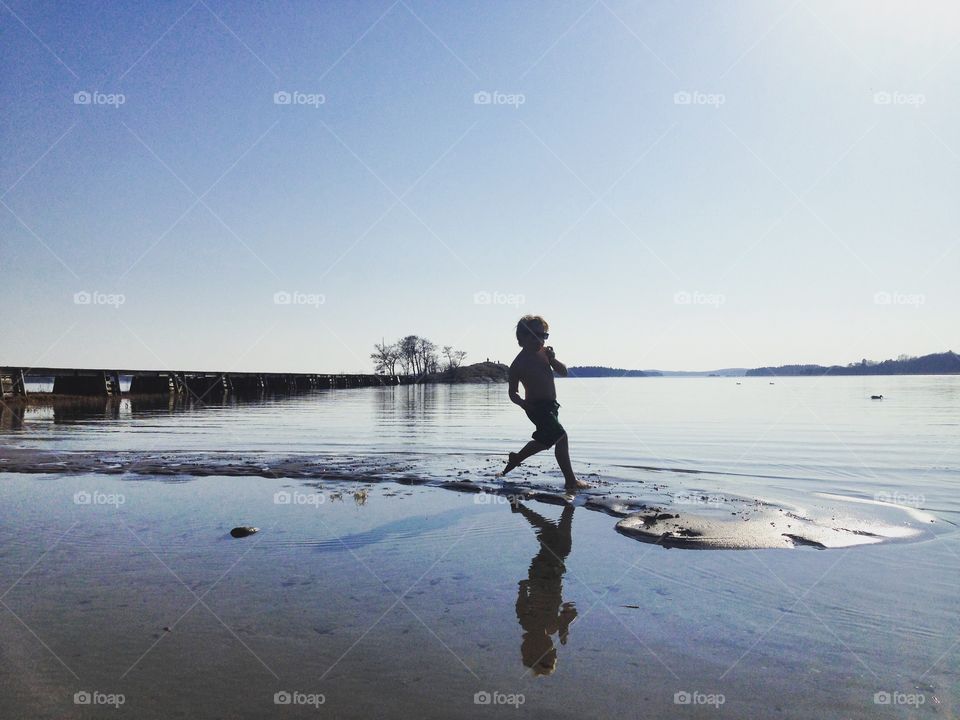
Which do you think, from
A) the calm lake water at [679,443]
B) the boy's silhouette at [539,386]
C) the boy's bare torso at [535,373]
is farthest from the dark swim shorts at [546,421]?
the calm lake water at [679,443]

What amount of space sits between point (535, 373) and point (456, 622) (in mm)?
5964

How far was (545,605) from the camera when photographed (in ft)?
14.7

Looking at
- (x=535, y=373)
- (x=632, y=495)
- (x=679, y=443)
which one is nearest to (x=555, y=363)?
(x=535, y=373)

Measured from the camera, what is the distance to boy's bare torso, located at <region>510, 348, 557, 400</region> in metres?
9.80

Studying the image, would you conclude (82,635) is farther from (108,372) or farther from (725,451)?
(108,372)

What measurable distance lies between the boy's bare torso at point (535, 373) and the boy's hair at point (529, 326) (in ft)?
0.82

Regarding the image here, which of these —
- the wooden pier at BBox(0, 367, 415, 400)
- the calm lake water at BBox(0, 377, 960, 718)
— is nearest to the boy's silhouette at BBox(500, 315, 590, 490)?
the calm lake water at BBox(0, 377, 960, 718)

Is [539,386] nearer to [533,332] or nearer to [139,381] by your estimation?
[533,332]

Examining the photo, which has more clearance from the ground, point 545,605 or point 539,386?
point 539,386

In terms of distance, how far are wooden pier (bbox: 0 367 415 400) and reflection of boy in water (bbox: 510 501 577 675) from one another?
46838 millimetres

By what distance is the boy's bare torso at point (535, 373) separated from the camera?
32.2ft

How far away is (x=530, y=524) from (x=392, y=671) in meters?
3.78

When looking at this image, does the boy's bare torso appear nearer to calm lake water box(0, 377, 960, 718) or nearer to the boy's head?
the boy's head

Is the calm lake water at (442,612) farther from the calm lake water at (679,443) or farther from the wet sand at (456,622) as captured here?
the calm lake water at (679,443)
